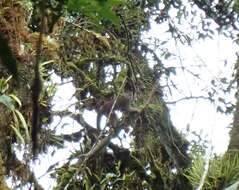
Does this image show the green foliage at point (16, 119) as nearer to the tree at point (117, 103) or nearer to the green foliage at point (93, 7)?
the tree at point (117, 103)

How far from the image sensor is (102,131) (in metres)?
2.09

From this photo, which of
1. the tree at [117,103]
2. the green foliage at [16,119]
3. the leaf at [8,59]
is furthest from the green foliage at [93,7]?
the tree at [117,103]

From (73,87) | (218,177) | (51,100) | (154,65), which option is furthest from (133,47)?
(218,177)

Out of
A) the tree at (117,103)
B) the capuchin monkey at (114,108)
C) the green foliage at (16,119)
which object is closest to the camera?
the green foliage at (16,119)

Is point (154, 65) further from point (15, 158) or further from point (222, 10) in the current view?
point (15, 158)

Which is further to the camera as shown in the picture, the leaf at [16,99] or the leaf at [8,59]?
the leaf at [16,99]

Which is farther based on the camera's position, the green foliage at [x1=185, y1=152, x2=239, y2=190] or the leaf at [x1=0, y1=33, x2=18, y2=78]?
the green foliage at [x1=185, y1=152, x2=239, y2=190]

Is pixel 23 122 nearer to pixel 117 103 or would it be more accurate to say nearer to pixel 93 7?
pixel 117 103

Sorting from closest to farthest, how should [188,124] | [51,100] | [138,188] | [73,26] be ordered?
1. [51,100]
2. [73,26]
3. [138,188]
4. [188,124]

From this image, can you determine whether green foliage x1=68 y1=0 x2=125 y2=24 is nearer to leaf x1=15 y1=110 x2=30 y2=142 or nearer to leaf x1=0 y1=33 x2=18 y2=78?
leaf x1=0 y1=33 x2=18 y2=78

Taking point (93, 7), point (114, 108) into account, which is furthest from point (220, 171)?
point (93, 7)

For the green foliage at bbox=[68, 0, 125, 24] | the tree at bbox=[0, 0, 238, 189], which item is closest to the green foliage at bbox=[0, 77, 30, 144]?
the tree at bbox=[0, 0, 238, 189]

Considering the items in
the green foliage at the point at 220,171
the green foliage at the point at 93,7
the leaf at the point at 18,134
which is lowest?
the green foliage at the point at 220,171

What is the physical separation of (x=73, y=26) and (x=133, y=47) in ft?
1.18
